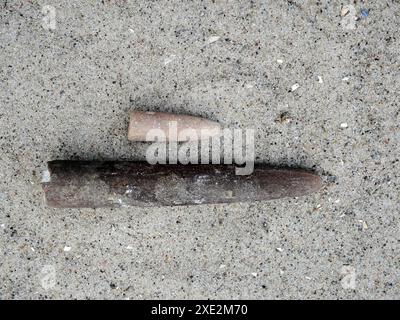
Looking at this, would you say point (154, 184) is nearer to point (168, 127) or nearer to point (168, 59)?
point (168, 127)

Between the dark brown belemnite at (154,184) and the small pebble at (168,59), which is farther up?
the small pebble at (168,59)

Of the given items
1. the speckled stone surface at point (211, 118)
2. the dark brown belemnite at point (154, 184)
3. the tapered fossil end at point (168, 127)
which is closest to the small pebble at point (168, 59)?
the speckled stone surface at point (211, 118)

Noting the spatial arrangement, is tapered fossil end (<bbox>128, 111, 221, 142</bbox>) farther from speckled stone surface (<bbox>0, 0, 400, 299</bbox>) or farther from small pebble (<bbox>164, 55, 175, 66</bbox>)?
small pebble (<bbox>164, 55, 175, 66</bbox>)

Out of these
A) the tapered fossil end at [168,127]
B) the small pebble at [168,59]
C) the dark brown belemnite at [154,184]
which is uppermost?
the small pebble at [168,59]

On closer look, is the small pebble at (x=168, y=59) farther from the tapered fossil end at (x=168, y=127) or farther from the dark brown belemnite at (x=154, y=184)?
the dark brown belemnite at (x=154, y=184)
